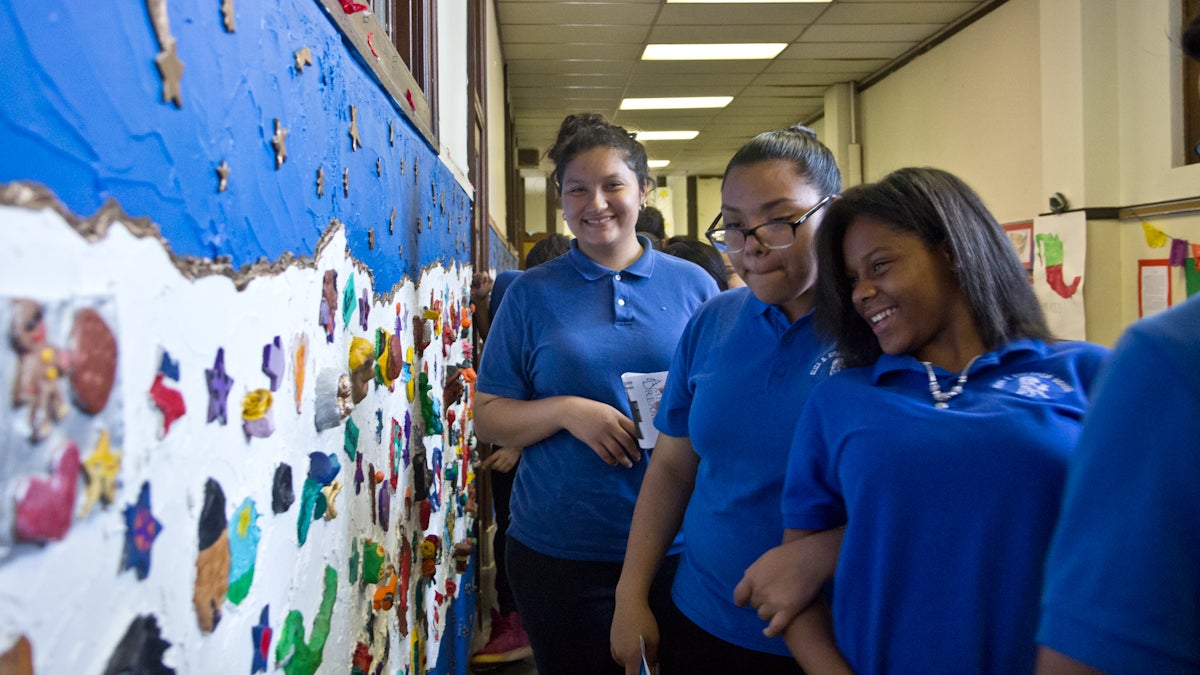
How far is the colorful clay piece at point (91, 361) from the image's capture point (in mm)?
365

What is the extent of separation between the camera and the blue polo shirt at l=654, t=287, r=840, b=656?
3.64 ft

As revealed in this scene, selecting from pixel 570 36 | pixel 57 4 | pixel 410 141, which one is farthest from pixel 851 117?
pixel 57 4

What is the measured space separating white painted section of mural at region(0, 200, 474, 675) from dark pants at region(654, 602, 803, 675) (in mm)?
445

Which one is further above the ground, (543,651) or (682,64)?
(682,64)

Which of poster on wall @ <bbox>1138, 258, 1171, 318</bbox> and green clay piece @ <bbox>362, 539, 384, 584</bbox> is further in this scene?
poster on wall @ <bbox>1138, 258, 1171, 318</bbox>

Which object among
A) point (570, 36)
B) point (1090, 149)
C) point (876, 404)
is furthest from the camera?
point (570, 36)

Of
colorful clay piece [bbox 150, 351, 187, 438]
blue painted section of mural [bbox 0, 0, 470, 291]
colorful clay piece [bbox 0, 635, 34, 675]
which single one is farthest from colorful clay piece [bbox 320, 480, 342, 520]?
colorful clay piece [bbox 0, 635, 34, 675]

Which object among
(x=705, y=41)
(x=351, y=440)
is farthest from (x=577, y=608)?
(x=705, y=41)

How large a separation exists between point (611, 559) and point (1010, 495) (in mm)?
821

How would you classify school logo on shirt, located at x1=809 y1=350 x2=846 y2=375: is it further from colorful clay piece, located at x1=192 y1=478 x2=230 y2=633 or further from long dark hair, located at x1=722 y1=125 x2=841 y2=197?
colorful clay piece, located at x1=192 y1=478 x2=230 y2=633

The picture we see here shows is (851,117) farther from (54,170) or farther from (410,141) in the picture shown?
(54,170)

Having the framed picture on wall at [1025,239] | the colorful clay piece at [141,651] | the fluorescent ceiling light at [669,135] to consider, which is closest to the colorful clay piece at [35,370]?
the colorful clay piece at [141,651]

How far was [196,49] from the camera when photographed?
1.61 feet

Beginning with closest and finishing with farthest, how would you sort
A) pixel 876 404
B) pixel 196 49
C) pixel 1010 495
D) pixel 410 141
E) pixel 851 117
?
pixel 196 49
pixel 1010 495
pixel 876 404
pixel 410 141
pixel 851 117
